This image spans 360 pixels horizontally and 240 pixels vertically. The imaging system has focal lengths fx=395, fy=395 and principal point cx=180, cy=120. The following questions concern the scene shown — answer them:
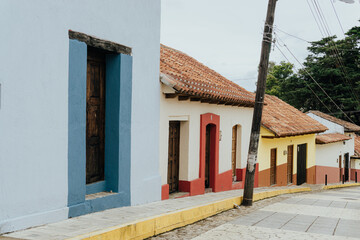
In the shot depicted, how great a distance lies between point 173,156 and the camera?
9.88m

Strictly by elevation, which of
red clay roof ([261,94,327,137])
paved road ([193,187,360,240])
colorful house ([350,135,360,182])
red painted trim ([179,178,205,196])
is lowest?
colorful house ([350,135,360,182])

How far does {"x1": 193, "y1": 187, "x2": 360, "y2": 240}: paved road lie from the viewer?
632 cm

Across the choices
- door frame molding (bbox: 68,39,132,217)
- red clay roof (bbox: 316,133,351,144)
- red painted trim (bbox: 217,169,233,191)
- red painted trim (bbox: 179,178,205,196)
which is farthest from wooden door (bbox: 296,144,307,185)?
door frame molding (bbox: 68,39,132,217)

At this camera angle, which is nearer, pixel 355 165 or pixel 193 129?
pixel 193 129

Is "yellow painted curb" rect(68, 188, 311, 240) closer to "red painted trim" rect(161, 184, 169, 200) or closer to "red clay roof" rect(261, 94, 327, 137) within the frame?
"red painted trim" rect(161, 184, 169, 200)

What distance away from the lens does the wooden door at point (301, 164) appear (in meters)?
20.4

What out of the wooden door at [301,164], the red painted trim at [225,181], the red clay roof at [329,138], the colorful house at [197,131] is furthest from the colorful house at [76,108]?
the red clay roof at [329,138]

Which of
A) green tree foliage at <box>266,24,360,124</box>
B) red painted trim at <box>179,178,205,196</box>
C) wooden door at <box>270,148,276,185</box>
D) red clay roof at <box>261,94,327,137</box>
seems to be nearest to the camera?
red painted trim at <box>179,178,205,196</box>

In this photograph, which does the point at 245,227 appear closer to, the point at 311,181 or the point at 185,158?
the point at 185,158

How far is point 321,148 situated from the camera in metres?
25.0

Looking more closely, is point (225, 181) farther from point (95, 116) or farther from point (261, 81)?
point (95, 116)

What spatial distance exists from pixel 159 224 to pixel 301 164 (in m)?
16.3

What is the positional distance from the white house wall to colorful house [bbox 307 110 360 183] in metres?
11.6

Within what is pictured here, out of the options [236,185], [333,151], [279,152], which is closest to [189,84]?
[236,185]
